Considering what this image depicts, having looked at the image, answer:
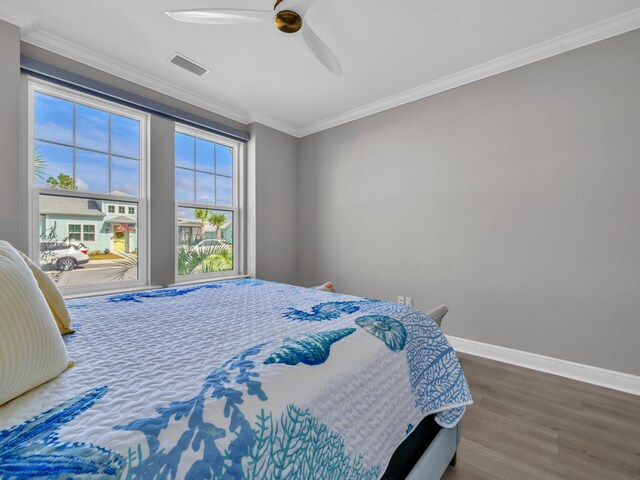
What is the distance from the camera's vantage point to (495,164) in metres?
2.61

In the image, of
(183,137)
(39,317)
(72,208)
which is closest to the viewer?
(39,317)

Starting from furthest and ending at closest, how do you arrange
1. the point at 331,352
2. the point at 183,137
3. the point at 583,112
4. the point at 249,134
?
the point at 249,134 → the point at 183,137 → the point at 583,112 → the point at 331,352

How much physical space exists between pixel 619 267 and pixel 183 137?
403 centimetres

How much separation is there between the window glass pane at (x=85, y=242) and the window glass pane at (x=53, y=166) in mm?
117

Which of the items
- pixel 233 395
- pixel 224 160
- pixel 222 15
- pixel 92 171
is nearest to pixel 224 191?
pixel 224 160

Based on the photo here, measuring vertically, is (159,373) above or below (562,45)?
below

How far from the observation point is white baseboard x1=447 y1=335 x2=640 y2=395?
208cm

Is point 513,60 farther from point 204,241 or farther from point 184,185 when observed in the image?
point 204,241

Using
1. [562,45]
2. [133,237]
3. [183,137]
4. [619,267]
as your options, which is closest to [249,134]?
[183,137]

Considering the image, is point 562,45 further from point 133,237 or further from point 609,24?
point 133,237

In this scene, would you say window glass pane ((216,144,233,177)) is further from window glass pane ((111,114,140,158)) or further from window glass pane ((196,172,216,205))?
window glass pane ((111,114,140,158))

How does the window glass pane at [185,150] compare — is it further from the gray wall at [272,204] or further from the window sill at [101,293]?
the window sill at [101,293]

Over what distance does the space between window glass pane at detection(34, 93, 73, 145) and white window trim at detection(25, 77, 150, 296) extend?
0.04 meters

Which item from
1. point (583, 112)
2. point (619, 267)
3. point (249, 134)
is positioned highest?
point (249, 134)
